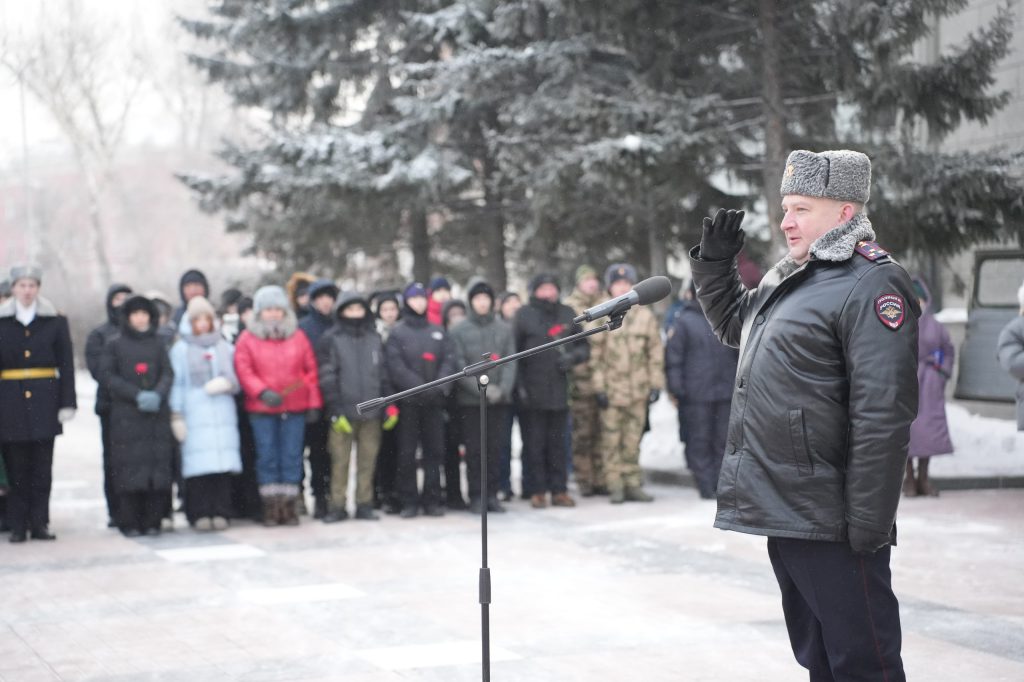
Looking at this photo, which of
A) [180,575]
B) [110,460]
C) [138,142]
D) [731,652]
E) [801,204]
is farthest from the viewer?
[138,142]

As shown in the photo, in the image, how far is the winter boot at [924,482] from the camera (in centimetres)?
1289

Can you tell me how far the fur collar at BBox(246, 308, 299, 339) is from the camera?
1211 cm

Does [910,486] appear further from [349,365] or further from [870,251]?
[870,251]

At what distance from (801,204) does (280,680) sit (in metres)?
3.59

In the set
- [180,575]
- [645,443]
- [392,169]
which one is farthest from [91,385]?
[180,575]

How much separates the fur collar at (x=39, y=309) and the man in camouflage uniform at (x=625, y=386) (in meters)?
4.87

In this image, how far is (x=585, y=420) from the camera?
44.9ft

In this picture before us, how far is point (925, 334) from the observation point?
13188mm

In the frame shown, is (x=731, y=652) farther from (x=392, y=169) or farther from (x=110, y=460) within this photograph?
(x=392, y=169)

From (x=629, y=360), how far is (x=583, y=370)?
18.3 inches

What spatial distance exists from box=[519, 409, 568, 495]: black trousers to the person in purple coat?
3155 millimetres

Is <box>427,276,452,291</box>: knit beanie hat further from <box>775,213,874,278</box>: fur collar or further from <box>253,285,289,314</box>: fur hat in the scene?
<box>775,213,874,278</box>: fur collar

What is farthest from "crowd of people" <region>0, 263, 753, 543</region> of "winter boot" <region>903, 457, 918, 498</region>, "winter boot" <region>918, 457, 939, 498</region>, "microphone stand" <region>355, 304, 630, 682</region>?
"microphone stand" <region>355, 304, 630, 682</region>

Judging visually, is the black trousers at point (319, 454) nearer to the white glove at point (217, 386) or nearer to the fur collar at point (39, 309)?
the white glove at point (217, 386)
